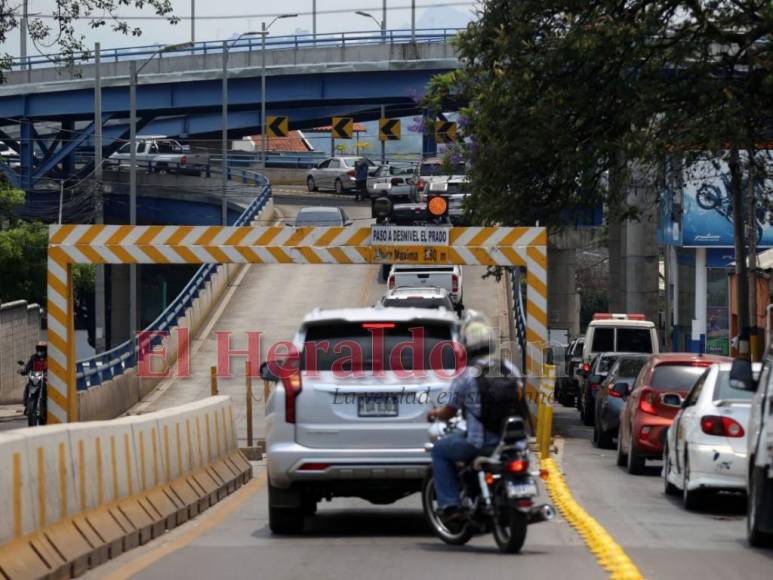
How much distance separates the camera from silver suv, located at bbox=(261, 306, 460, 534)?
1294cm

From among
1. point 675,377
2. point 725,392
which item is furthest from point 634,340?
point 725,392

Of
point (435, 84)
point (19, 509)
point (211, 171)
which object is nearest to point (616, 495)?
point (19, 509)

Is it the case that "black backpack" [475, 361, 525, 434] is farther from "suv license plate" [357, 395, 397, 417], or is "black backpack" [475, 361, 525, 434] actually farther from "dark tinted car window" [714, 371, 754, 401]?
"dark tinted car window" [714, 371, 754, 401]

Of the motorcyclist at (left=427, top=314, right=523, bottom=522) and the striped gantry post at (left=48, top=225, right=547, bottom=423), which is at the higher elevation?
the striped gantry post at (left=48, top=225, right=547, bottom=423)

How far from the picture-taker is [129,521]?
1245 cm

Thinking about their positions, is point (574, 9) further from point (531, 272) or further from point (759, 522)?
point (759, 522)

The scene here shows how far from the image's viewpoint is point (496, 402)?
459 inches

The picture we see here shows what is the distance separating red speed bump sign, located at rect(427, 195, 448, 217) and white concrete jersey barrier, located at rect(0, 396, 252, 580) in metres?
36.4

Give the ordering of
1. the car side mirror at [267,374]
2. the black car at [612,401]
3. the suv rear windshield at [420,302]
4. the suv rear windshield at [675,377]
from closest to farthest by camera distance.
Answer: the car side mirror at [267,374] → the suv rear windshield at [675,377] → the black car at [612,401] → the suv rear windshield at [420,302]

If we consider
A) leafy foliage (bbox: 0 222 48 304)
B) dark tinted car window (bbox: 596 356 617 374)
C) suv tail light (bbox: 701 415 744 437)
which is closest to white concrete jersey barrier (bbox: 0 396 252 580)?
suv tail light (bbox: 701 415 744 437)

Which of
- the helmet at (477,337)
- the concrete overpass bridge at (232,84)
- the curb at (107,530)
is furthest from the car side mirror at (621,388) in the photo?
the concrete overpass bridge at (232,84)

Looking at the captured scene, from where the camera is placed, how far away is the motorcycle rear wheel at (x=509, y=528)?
11.4m

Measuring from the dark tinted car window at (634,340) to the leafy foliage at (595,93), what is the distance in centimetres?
661

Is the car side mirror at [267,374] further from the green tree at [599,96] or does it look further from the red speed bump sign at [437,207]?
the red speed bump sign at [437,207]
